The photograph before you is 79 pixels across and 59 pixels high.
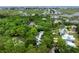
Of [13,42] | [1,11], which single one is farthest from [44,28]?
[1,11]
